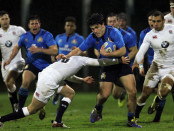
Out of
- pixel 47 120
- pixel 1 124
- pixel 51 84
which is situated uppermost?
pixel 51 84

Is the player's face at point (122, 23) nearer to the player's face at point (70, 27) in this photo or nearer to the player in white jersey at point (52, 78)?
the player's face at point (70, 27)

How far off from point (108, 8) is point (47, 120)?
9.67 m

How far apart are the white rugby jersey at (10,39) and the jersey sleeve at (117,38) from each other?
10.3 feet

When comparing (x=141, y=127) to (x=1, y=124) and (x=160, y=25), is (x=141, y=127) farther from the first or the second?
(x=1, y=124)

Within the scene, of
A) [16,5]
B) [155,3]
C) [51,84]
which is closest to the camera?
[51,84]

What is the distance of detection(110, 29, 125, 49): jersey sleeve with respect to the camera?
24.5 ft

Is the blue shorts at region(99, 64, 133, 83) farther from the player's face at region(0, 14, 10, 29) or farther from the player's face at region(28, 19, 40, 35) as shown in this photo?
the player's face at region(0, 14, 10, 29)

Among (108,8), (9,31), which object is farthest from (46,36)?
(108,8)

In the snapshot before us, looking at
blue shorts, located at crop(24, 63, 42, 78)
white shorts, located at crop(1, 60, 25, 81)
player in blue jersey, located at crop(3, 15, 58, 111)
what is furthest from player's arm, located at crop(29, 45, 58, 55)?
white shorts, located at crop(1, 60, 25, 81)

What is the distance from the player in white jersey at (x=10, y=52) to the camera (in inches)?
392

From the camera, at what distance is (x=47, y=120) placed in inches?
350

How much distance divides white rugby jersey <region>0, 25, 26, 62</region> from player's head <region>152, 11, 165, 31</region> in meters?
3.47

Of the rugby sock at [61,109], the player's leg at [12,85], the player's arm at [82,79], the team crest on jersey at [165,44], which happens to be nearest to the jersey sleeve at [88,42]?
the player's arm at [82,79]

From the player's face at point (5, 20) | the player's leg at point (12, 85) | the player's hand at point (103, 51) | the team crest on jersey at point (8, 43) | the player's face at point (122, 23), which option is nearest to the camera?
the player's hand at point (103, 51)
